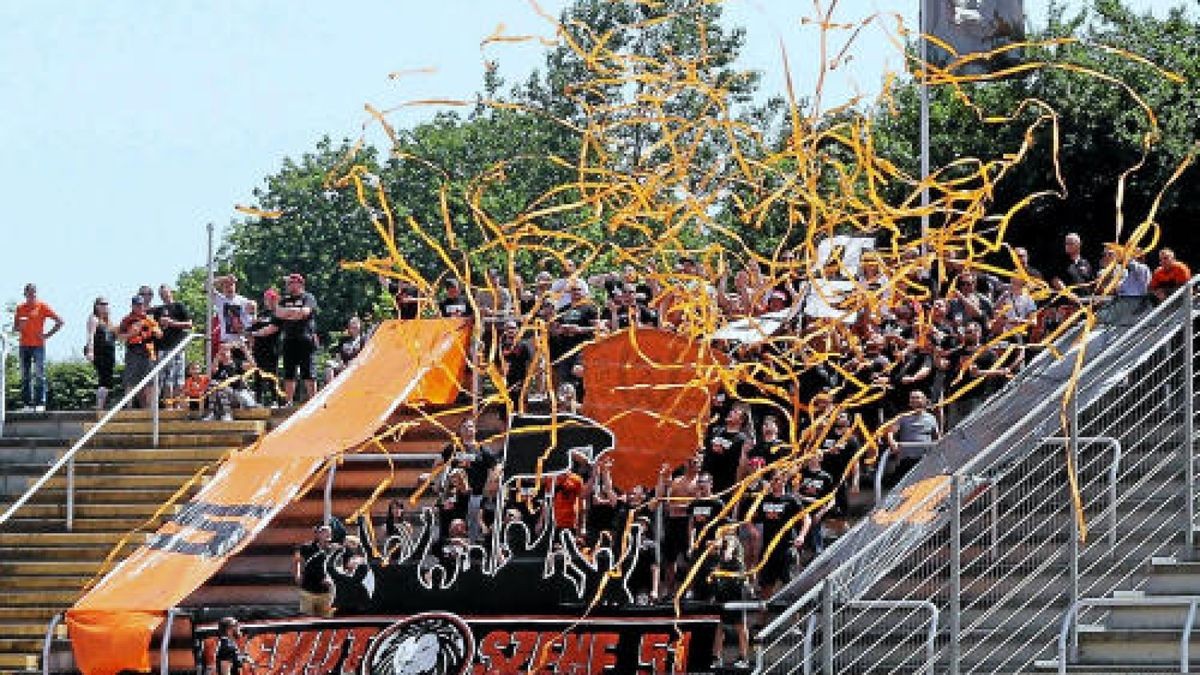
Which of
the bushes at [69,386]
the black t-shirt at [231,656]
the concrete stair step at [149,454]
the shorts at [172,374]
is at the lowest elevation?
the black t-shirt at [231,656]

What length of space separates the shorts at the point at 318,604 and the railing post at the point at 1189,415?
27.3 feet

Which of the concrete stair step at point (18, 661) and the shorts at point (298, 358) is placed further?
the shorts at point (298, 358)

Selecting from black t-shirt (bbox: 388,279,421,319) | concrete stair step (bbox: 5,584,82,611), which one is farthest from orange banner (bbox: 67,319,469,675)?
concrete stair step (bbox: 5,584,82,611)

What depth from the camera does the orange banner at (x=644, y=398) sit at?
26094 millimetres

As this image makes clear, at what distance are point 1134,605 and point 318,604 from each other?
29.7 feet

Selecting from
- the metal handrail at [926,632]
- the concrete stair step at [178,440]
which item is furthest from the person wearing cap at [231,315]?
the metal handrail at [926,632]

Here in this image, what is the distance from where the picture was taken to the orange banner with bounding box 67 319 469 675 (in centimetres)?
2814

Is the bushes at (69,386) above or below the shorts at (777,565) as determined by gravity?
above

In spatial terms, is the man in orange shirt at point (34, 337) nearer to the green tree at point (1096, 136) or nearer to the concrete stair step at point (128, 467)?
the concrete stair step at point (128, 467)

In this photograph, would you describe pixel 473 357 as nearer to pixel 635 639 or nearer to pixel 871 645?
pixel 635 639

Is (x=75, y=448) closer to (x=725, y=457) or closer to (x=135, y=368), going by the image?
(x=135, y=368)

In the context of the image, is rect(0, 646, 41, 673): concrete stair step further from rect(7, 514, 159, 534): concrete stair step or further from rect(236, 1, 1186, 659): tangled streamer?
rect(236, 1, 1186, 659): tangled streamer

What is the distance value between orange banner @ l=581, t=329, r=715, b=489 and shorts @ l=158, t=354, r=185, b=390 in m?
8.40

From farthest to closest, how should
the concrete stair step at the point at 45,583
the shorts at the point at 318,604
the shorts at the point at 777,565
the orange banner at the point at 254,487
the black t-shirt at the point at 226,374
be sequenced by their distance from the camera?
the black t-shirt at the point at 226,374 → the concrete stair step at the point at 45,583 → the orange banner at the point at 254,487 → the shorts at the point at 318,604 → the shorts at the point at 777,565
